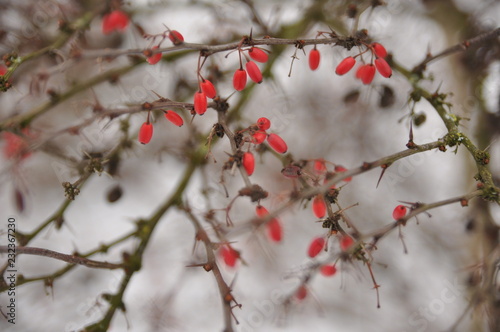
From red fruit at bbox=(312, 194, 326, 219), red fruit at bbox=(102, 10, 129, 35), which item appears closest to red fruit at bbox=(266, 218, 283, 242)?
red fruit at bbox=(312, 194, 326, 219)

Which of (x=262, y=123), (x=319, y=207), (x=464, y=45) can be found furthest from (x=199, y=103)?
(x=464, y=45)

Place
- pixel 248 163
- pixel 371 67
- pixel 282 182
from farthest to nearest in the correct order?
pixel 282 182, pixel 371 67, pixel 248 163

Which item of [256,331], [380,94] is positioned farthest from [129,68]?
[256,331]

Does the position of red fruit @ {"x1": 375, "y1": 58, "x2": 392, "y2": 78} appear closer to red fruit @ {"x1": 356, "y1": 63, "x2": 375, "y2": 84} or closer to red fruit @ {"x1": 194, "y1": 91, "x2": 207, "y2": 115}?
red fruit @ {"x1": 356, "y1": 63, "x2": 375, "y2": 84}

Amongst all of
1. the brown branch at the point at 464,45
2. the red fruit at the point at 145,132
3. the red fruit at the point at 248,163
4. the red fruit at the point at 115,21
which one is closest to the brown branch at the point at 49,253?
the red fruit at the point at 145,132

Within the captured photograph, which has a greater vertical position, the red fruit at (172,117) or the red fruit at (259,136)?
the red fruit at (172,117)

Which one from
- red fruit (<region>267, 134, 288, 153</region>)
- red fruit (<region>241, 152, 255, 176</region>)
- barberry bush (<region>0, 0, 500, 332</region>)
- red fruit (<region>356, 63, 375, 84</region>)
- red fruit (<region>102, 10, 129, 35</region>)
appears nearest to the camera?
red fruit (<region>241, 152, 255, 176</region>)

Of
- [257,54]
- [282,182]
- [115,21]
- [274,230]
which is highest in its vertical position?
[282,182]

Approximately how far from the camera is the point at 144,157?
2836mm

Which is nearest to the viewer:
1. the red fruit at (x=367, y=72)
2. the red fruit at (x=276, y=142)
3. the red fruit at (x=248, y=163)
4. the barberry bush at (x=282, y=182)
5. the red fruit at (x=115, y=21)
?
the red fruit at (x=248, y=163)

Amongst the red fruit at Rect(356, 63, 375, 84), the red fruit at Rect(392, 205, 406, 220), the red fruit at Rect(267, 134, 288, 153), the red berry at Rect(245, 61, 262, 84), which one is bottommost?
the red fruit at Rect(392, 205, 406, 220)

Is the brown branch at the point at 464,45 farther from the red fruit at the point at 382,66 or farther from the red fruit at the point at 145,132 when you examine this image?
the red fruit at the point at 145,132

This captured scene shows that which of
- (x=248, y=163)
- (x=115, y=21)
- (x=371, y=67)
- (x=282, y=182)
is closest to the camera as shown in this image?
(x=248, y=163)

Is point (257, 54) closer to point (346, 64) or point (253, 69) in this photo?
point (253, 69)
